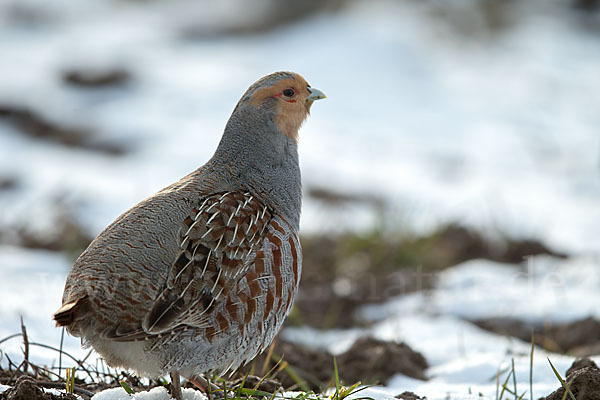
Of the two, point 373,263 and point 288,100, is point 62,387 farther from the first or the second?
point 373,263

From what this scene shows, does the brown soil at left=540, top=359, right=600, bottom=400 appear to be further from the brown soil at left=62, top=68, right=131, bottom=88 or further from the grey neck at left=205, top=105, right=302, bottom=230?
the brown soil at left=62, top=68, right=131, bottom=88

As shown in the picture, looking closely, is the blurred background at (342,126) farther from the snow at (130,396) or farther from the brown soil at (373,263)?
the snow at (130,396)

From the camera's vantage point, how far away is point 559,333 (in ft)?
14.6

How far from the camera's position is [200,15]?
1622 centimetres

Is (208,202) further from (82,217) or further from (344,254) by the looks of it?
(82,217)

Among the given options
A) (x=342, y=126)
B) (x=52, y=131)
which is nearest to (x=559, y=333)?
(x=342, y=126)

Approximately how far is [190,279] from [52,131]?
8.35 meters

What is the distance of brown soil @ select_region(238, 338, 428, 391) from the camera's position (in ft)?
11.7

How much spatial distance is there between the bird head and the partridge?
1.39 feet

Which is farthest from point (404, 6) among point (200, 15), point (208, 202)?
point (208, 202)

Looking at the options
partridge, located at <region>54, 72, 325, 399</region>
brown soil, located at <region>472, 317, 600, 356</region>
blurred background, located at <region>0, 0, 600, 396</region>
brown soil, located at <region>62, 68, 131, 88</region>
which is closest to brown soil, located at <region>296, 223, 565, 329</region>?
blurred background, located at <region>0, 0, 600, 396</region>

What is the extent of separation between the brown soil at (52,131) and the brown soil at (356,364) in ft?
19.9

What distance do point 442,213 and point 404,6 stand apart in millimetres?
10340

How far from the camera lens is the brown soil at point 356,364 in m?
3.55
